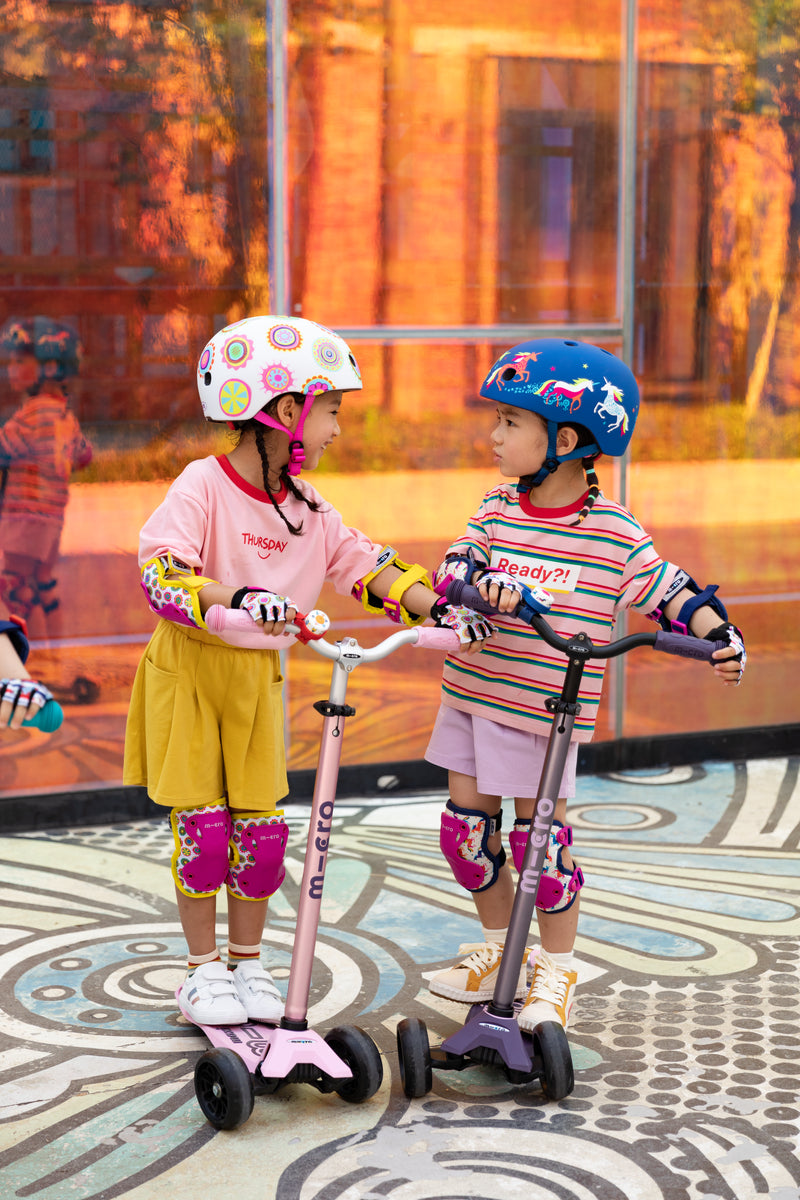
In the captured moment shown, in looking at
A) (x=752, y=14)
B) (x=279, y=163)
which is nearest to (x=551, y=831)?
(x=279, y=163)

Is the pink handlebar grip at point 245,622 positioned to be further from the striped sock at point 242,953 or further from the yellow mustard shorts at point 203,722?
the striped sock at point 242,953

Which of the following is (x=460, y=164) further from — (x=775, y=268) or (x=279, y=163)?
(x=775, y=268)

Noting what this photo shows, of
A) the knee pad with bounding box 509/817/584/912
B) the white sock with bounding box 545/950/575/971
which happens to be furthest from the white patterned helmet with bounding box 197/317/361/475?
the white sock with bounding box 545/950/575/971

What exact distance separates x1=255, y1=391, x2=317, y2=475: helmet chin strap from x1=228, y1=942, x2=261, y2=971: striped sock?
119cm

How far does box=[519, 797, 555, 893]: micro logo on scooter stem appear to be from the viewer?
2988 mm

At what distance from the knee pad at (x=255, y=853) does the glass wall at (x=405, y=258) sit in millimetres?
1803

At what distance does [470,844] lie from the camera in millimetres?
3262

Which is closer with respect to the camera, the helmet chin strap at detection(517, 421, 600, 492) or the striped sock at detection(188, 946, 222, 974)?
the helmet chin strap at detection(517, 421, 600, 492)

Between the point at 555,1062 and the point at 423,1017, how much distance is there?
0.53m

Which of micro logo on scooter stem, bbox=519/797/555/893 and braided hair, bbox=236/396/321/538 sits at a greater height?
braided hair, bbox=236/396/321/538

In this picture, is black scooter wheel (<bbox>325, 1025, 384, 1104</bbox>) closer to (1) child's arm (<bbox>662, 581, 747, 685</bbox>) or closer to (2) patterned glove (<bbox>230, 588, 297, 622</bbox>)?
(2) patterned glove (<bbox>230, 588, 297, 622</bbox>)

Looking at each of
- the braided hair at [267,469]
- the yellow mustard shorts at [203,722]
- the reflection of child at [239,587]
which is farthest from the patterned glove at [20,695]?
the braided hair at [267,469]

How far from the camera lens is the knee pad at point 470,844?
326 centimetres

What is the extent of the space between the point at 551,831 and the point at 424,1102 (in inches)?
26.1
